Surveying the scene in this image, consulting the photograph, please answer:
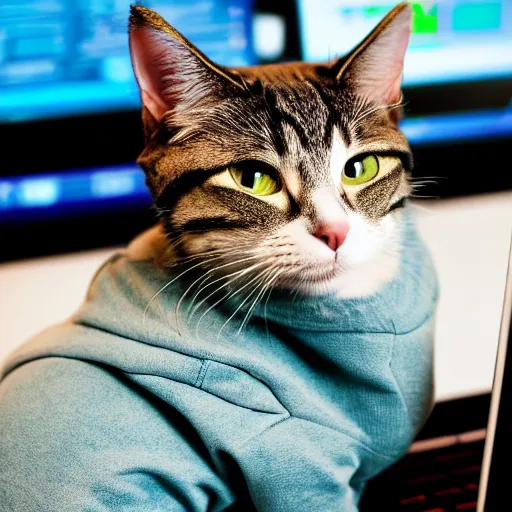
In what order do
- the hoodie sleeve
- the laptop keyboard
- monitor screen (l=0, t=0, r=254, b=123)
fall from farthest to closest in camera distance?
monitor screen (l=0, t=0, r=254, b=123), the laptop keyboard, the hoodie sleeve

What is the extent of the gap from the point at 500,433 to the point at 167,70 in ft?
1.30

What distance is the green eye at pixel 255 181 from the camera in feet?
1.48

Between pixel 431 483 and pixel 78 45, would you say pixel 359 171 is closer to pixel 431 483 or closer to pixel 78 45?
pixel 431 483

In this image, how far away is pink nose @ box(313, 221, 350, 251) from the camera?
1.38ft

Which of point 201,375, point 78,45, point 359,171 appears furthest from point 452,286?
point 78,45

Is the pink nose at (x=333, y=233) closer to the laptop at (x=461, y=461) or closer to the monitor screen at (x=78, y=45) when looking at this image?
the laptop at (x=461, y=461)

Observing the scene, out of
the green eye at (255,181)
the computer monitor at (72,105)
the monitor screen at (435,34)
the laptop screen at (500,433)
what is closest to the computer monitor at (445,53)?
the monitor screen at (435,34)

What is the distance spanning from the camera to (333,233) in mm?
420

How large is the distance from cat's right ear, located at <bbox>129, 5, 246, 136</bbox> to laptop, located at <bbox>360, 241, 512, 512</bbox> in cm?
28

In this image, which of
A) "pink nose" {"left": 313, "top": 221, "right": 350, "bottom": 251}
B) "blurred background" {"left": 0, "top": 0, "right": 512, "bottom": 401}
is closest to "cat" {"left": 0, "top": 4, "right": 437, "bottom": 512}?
"pink nose" {"left": 313, "top": 221, "right": 350, "bottom": 251}

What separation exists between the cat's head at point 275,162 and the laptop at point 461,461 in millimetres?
141

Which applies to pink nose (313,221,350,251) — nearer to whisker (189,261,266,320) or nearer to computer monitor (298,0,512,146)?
whisker (189,261,266,320)

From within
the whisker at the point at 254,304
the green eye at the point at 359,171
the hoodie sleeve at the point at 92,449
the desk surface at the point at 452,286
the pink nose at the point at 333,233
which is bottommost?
the desk surface at the point at 452,286

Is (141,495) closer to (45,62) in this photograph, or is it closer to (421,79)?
(45,62)
